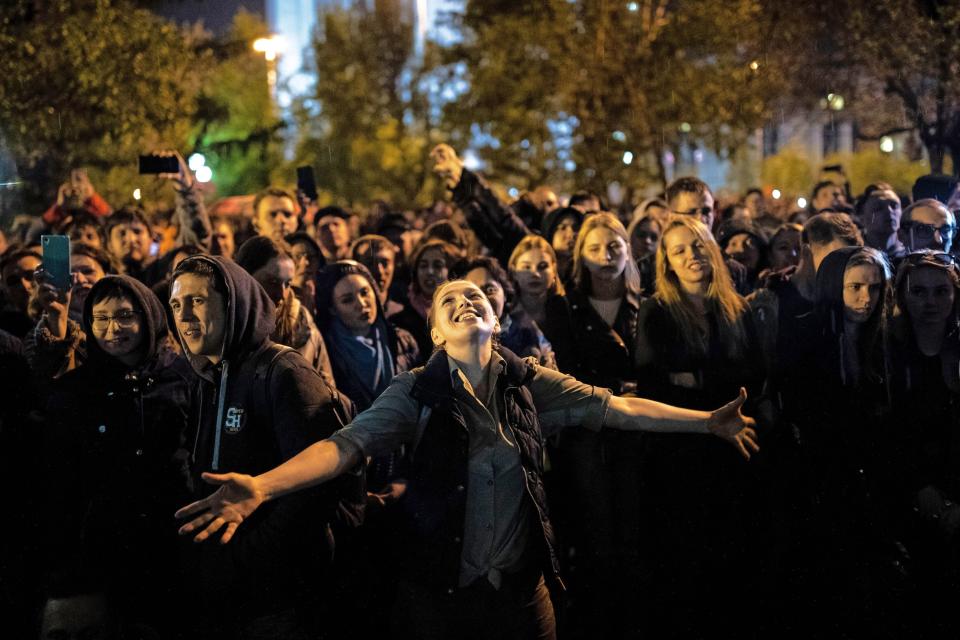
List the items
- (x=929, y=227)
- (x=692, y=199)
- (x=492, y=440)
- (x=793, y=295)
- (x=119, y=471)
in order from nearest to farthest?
1. (x=492, y=440)
2. (x=119, y=471)
3. (x=793, y=295)
4. (x=929, y=227)
5. (x=692, y=199)

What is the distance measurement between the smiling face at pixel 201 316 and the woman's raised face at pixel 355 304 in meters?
2.33

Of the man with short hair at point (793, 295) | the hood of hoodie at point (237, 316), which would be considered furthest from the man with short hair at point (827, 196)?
the hood of hoodie at point (237, 316)

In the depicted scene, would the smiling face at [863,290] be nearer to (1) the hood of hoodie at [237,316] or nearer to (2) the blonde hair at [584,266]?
(2) the blonde hair at [584,266]

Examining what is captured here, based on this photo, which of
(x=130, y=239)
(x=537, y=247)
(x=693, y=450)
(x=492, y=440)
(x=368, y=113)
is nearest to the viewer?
(x=492, y=440)

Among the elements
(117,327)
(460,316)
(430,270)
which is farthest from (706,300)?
(117,327)

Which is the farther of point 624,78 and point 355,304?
point 624,78

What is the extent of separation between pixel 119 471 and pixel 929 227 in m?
5.87

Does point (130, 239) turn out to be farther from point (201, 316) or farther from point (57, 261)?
point (201, 316)

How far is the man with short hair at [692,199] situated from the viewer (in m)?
9.32

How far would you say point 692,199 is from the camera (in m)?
9.34

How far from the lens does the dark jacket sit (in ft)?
14.4

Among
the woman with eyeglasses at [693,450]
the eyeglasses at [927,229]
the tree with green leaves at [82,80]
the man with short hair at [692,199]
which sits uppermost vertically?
the tree with green leaves at [82,80]

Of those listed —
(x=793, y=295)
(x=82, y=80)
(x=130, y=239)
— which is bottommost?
(x=793, y=295)

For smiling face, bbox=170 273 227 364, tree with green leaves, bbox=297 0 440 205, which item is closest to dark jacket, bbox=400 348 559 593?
smiling face, bbox=170 273 227 364
